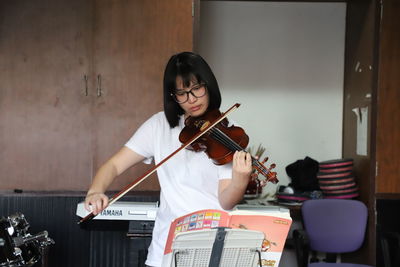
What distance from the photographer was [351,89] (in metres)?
3.65

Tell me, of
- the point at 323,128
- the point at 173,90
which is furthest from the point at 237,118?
the point at 173,90

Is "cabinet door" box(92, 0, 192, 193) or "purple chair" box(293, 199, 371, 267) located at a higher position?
"cabinet door" box(92, 0, 192, 193)

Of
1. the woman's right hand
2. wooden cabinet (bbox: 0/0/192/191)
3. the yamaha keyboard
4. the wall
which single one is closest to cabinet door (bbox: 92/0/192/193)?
wooden cabinet (bbox: 0/0/192/191)

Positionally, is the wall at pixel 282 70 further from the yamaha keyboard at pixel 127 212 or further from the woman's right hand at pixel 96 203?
the woman's right hand at pixel 96 203

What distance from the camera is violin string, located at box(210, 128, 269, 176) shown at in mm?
1700

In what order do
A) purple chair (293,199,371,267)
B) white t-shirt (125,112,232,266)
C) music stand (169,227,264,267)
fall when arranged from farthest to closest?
purple chair (293,199,371,267), white t-shirt (125,112,232,266), music stand (169,227,264,267)

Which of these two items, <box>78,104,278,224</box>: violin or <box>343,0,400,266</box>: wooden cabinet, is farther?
<box>343,0,400,266</box>: wooden cabinet

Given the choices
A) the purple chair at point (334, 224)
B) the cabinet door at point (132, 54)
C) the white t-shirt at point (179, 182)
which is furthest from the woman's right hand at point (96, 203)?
the purple chair at point (334, 224)

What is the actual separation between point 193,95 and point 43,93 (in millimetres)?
1518

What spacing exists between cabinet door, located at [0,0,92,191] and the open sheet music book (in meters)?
1.68

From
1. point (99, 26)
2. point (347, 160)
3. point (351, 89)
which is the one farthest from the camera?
point (351, 89)

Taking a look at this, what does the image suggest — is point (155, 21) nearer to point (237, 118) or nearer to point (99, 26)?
point (99, 26)

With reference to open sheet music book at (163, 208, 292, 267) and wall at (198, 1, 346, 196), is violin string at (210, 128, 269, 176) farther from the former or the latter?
wall at (198, 1, 346, 196)

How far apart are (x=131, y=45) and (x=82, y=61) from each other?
0.29 m
